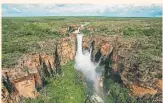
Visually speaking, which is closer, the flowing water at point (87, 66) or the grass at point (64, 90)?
the grass at point (64, 90)

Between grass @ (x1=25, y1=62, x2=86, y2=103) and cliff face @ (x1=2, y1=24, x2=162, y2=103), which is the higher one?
cliff face @ (x1=2, y1=24, x2=162, y2=103)

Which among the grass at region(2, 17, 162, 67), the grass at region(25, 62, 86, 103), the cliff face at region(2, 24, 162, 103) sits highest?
the grass at region(2, 17, 162, 67)

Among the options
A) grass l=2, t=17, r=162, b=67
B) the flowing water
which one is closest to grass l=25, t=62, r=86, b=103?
the flowing water

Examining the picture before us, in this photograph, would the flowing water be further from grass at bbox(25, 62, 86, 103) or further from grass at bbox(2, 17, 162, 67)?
grass at bbox(2, 17, 162, 67)

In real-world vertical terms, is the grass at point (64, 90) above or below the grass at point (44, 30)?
below

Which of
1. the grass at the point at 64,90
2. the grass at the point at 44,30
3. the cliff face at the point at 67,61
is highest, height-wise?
the grass at the point at 44,30

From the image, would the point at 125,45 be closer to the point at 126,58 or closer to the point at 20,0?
the point at 126,58

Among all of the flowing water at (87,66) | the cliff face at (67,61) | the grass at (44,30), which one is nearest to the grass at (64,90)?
the cliff face at (67,61)

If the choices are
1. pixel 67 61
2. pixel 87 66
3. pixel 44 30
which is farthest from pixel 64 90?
pixel 44 30

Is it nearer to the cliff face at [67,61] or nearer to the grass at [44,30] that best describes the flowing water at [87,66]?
the cliff face at [67,61]
